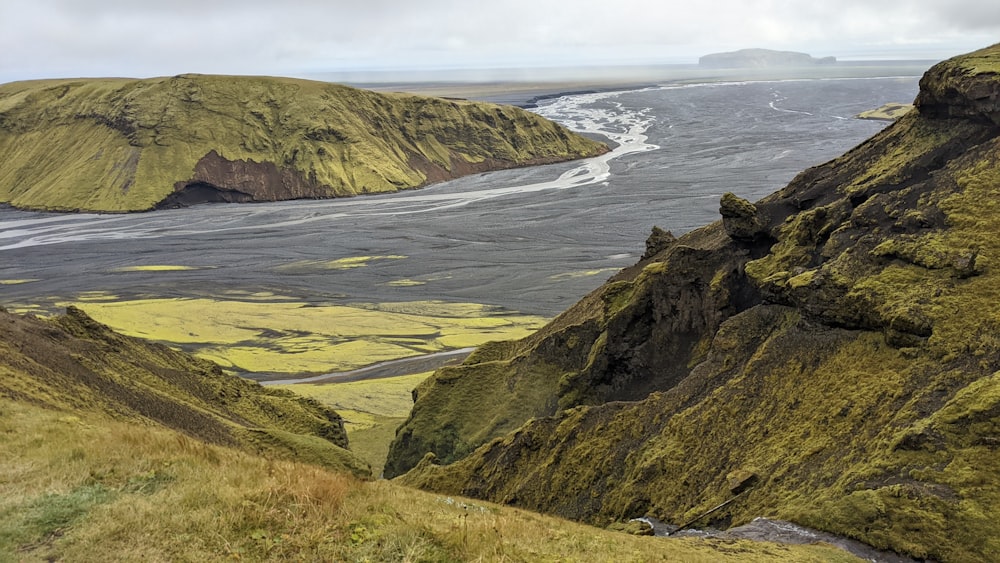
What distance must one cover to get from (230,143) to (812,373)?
380ft

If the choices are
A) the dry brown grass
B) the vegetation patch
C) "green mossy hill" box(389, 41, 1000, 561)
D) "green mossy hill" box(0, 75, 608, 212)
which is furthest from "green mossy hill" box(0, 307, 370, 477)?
"green mossy hill" box(0, 75, 608, 212)

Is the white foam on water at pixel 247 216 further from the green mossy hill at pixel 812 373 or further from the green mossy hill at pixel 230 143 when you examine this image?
the green mossy hill at pixel 812 373

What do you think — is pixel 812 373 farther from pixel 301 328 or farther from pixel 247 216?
pixel 247 216

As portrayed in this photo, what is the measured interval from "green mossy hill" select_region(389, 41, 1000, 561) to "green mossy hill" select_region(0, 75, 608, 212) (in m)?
96.4

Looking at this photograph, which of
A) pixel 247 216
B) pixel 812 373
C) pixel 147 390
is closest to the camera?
pixel 812 373

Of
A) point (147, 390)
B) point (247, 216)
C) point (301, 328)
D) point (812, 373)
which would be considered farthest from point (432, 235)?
point (812, 373)

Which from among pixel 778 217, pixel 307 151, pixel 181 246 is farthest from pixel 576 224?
pixel 778 217

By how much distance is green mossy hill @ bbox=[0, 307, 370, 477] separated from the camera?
721 inches

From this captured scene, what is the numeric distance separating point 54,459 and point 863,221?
16524 millimetres

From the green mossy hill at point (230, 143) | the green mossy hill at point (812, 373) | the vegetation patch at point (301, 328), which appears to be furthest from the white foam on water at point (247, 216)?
the green mossy hill at point (812, 373)

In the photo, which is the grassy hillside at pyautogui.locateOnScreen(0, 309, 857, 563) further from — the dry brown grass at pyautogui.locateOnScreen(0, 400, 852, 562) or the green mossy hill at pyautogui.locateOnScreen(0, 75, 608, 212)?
the green mossy hill at pyautogui.locateOnScreen(0, 75, 608, 212)

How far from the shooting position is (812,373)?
1533 cm

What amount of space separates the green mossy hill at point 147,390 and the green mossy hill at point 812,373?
4262mm

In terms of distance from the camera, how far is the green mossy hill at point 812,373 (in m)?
12.0
